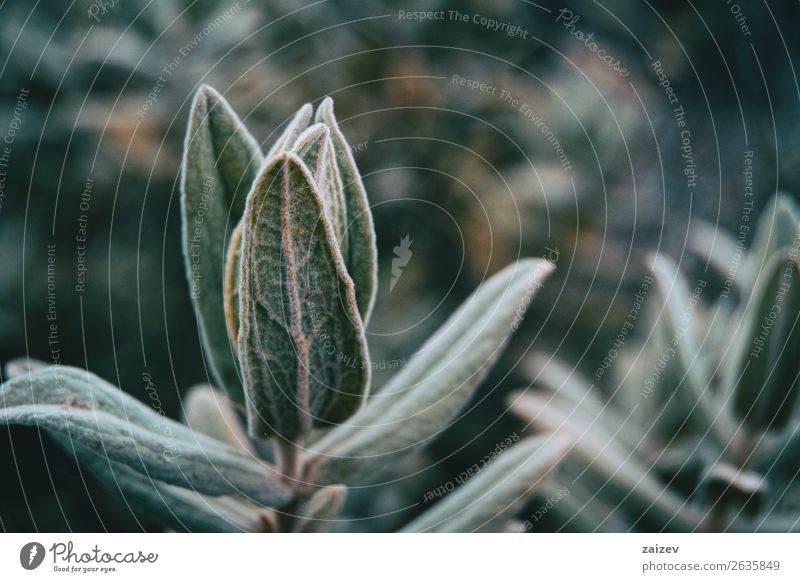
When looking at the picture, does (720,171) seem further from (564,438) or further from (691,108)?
(564,438)

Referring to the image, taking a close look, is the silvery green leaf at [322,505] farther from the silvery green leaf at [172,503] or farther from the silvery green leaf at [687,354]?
the silvery green leaf at [687,354]

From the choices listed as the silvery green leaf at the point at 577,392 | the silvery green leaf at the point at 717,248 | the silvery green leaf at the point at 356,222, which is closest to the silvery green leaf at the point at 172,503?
the silvery green leaf at the point at 356,222

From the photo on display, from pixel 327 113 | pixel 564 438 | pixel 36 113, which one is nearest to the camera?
pixel 327 113

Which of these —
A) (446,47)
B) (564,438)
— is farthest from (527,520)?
(446,47)

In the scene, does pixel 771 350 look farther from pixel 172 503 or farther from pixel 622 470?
pixel 172 503

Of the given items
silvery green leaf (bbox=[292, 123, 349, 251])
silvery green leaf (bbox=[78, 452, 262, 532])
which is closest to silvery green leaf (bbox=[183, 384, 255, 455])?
silvery green leaf (bbox=[78, 452, 262, 532])
